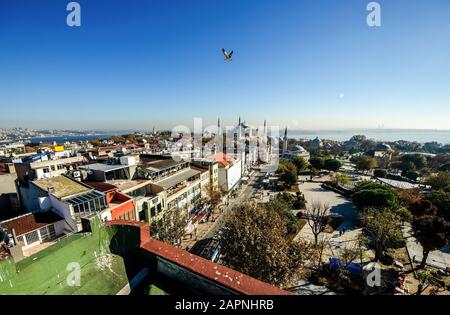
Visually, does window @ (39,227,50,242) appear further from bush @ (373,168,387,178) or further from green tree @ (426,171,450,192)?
bush @ (373,168,387,178)

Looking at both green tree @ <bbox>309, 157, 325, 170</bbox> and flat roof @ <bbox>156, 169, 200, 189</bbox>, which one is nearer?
flat roof @ <bbox>156, 169, 200, 189</bbox>

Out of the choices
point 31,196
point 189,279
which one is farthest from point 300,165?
point 189,279

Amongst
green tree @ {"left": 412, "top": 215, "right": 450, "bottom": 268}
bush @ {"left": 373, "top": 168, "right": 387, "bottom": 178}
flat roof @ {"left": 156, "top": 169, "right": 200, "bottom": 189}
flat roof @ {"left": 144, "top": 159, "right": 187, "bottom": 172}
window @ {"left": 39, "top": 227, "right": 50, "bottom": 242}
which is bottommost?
bush @ {"left": 373, "top": 168, "right": 387, "bottom": 178}

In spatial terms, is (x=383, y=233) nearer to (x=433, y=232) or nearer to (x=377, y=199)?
(x=433, y=232)

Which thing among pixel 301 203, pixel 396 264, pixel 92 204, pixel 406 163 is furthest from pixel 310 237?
pixel 406 163

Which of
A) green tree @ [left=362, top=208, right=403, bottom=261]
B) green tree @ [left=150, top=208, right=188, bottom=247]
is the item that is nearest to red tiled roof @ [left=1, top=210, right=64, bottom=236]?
green tree @ [left=150, top=208, right=188, bottom=247]
